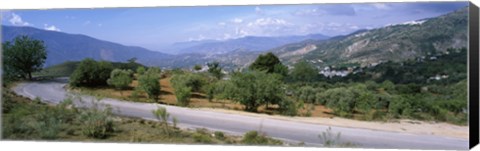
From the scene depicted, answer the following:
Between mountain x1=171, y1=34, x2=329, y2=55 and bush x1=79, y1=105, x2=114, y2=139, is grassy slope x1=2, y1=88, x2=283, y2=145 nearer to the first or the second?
bush x1=79, y1=105, x2=114, y2=139

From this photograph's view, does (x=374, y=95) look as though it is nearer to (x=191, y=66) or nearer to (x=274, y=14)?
(x=274, y=14)

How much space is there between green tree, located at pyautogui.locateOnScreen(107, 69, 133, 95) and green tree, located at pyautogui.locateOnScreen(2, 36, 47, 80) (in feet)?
5.27

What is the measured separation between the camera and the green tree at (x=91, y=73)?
13.6 meters

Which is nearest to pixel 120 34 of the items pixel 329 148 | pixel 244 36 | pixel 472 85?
pixel 244 36

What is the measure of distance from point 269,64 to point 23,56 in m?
5.19

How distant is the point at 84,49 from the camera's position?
13555 mm

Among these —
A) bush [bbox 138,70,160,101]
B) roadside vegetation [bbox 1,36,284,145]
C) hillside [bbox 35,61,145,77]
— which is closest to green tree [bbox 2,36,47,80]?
roadside vegetation [bbox 1,36,284,145]

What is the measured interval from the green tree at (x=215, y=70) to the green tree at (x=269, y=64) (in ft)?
2.06

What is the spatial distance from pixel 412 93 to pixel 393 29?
1.20 m

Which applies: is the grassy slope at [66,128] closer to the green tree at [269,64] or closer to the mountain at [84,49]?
the mountain at [84,49]

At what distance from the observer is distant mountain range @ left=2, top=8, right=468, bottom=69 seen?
12.0 m

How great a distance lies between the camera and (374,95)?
40.5 feet

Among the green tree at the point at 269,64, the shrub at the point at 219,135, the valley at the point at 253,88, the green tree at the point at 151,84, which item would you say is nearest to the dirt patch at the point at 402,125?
the valley at the point at 253,88

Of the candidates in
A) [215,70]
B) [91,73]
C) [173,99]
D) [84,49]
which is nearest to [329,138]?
[215,70]
